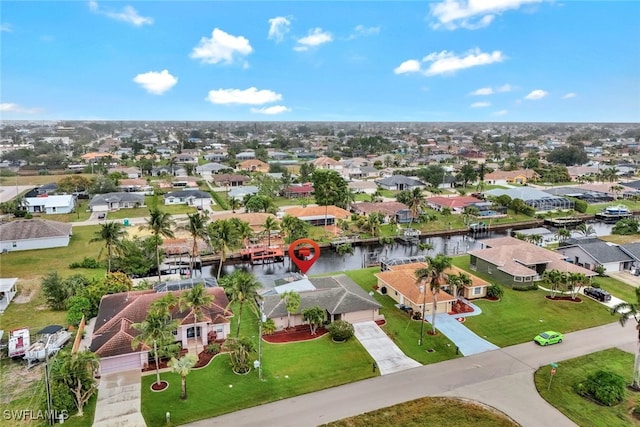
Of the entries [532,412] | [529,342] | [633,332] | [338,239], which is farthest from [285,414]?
[338,239]

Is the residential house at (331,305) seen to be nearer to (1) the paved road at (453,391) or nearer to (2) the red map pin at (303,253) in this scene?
(1) the paved road at (453,391)

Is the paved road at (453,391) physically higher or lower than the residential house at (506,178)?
lower

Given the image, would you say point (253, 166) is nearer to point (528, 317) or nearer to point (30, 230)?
point (30, 230)

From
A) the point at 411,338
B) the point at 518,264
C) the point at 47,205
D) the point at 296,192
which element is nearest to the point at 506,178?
the point at 296,192

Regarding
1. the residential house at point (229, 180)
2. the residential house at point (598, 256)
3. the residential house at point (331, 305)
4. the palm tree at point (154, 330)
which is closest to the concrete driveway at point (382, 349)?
the residential house at point (331, 305)

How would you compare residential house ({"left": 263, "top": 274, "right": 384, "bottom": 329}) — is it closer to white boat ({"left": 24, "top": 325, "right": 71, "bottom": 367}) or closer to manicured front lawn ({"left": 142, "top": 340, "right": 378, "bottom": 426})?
manicured front lawn ({"left": 142, "top": 340, "right": 378, "bottom": 426})

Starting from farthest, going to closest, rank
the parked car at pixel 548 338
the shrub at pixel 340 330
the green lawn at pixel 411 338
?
the shrub at pixel 340 330
the parked car at pixel 548 338
the green lawn at pixel 411 338
